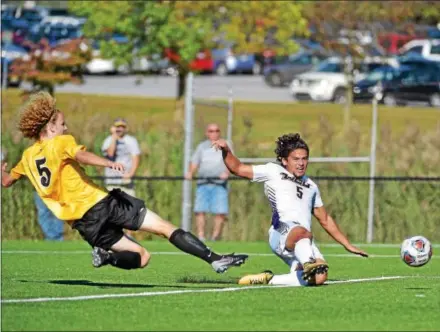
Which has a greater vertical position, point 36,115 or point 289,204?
point 36,115

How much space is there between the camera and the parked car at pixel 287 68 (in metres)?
54.6

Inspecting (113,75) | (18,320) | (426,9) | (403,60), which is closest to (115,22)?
(426,9)

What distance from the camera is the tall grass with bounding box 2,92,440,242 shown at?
23.8m

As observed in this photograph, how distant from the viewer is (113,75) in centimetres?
5822

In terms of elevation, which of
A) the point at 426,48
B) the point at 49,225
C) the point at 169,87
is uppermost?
the point at 426,48

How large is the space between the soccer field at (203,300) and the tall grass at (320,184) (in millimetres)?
8205

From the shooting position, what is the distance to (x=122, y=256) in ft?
38.4

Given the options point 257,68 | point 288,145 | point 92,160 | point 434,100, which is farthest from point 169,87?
point 92,160

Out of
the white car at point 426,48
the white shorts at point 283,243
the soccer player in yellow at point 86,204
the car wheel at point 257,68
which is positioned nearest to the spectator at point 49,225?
the white shorts at point 283,243

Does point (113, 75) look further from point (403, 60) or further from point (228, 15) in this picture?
point (228, 15)

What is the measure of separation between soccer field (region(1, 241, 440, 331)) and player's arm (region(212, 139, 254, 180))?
3.30ft

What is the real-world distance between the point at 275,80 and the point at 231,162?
142ft

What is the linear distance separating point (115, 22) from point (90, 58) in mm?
2572

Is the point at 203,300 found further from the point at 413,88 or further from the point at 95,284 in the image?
the point at 413,88
